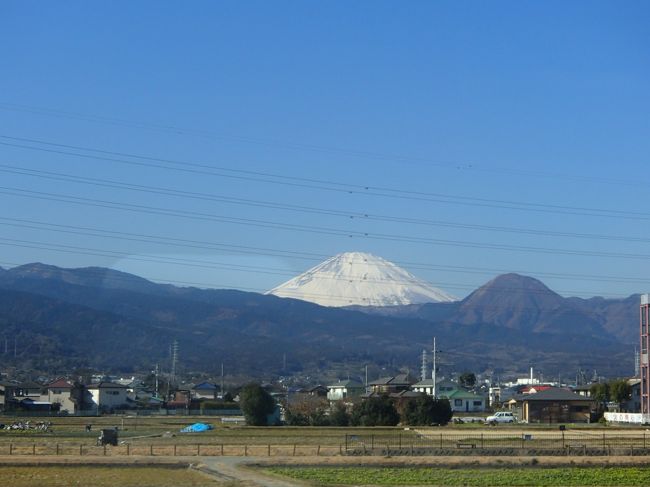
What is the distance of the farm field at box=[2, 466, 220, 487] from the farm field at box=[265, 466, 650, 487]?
3.78 m

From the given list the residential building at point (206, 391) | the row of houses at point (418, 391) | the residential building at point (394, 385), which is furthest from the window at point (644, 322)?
the residential building at point (206, 391)

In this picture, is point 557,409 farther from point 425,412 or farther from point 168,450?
point 168,450

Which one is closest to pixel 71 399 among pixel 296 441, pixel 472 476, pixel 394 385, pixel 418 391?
pixel 418 391

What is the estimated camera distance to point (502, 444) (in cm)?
5875

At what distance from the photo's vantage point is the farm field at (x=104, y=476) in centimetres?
3881

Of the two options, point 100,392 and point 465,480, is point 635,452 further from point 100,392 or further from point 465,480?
point 100,392

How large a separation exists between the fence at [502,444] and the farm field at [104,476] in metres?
11.6

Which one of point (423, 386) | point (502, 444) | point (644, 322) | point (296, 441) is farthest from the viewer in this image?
point (423, 386)

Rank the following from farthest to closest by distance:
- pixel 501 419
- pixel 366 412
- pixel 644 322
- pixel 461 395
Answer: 1. pixel 461 395
2. pixel 644 322
3. pixel 501 419
4. pixel 366 412

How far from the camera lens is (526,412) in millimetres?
96938

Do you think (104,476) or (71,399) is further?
(71,399)

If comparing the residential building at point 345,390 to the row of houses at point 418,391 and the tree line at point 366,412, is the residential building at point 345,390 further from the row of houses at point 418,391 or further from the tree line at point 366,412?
the tree line at point 366,412

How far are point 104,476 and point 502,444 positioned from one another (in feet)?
82.1

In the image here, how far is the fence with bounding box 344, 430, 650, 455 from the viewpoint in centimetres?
5291
